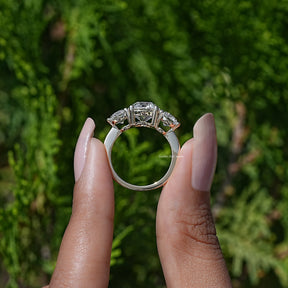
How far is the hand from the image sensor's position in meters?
0.85

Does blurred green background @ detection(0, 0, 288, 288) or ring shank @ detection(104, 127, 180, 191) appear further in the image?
blurred green background @ detection(0, 0, 288, 288)

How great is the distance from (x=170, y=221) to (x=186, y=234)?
0.15ft

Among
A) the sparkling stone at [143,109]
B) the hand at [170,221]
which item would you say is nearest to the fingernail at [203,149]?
the hand at [170,221]

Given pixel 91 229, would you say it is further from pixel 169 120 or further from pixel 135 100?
pixel 135 100

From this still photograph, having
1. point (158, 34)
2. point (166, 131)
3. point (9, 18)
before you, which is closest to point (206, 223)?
point (166, 131)

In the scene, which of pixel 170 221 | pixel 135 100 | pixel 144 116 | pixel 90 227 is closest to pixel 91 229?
pixel 90 227

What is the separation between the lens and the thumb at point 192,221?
865mm

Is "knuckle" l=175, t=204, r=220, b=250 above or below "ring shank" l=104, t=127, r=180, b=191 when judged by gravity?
below

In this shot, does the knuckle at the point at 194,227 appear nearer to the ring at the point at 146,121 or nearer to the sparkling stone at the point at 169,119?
the ring at the point at 146,121

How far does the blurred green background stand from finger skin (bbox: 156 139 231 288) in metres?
0.14

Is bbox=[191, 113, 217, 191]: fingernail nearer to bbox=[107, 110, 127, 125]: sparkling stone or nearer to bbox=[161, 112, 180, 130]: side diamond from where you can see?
bbox=[161, 112, 180, 130]: side diamond

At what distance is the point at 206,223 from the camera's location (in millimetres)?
915

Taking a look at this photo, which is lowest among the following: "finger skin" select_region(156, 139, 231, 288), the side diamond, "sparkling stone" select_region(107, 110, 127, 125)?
"finger skin" select_region(156, 139, 231, 288)

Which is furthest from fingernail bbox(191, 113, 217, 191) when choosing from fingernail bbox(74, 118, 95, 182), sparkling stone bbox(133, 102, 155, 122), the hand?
fingernail bbox(74, 118, 95, 182)
